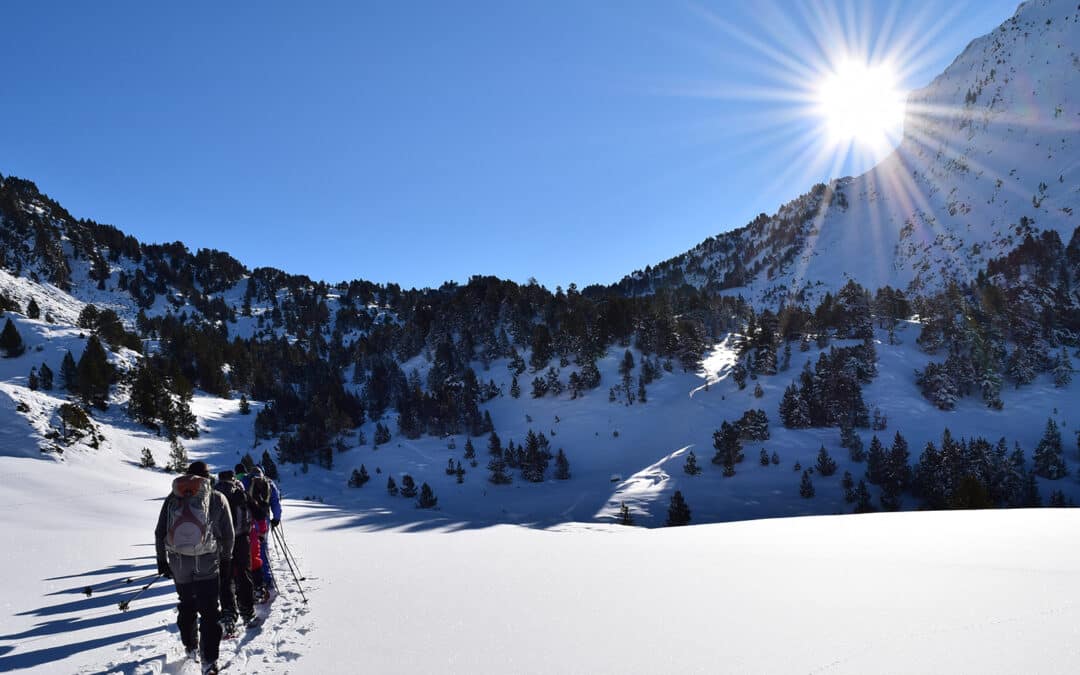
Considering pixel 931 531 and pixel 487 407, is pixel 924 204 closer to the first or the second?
pixel 487 407

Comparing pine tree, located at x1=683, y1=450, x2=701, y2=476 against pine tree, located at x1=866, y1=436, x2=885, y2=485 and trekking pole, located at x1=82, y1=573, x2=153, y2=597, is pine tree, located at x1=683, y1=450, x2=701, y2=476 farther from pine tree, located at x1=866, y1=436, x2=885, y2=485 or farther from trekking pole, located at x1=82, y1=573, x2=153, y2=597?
trekking pole, located at x1=82, y1=573, x2=153, y2=597

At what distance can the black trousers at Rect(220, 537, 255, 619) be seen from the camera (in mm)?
6172

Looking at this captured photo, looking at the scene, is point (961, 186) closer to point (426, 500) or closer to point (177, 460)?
point (426, 500)

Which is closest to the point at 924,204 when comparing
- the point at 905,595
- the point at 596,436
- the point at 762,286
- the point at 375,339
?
the point at 762,286

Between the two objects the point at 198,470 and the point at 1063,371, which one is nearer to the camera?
the point at 198,470

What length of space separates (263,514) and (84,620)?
2.49m

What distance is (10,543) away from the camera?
35.7 ft

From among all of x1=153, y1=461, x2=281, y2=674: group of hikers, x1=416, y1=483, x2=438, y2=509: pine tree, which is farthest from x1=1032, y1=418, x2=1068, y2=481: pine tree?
x1=153, y1=461, x2=281, y2=674: group of hikers

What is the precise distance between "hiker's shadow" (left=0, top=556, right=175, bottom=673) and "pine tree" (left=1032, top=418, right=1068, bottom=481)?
62.9 metres

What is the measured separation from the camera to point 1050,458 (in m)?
41.7

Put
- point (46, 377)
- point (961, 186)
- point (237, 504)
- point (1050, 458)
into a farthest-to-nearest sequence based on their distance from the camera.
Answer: point (961, 186), point (46, 377), point (1050, 458), point (237, 504)

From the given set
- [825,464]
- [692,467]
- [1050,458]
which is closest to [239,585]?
[692,467]

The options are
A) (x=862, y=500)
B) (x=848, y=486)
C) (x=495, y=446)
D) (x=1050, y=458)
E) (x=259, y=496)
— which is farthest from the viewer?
(x=495, y=446)

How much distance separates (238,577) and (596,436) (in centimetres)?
5427
